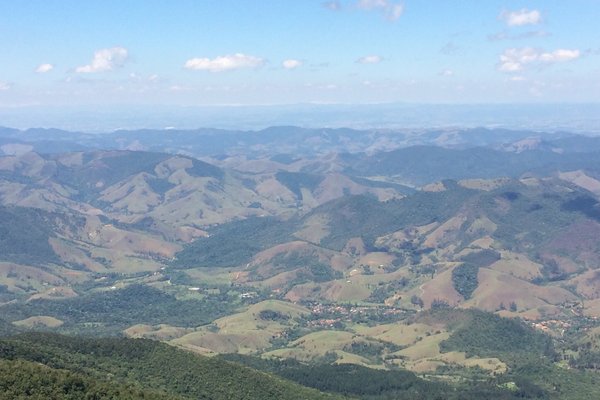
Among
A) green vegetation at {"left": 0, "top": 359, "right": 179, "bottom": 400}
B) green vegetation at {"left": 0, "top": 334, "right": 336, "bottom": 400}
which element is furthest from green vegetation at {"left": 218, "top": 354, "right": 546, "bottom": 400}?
green vegetation at {"left": 0, "top": 359, "right": 179, "bottom": 400}

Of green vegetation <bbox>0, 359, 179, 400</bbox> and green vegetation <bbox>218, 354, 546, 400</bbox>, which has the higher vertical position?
green vegetation <bbox>0, 359, 179, 400</bbox>

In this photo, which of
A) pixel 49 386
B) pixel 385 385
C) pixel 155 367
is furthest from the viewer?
pixel 385 385

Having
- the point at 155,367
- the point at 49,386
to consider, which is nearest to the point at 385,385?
the point at 155,367

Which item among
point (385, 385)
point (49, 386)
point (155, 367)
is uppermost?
point (49, 386)

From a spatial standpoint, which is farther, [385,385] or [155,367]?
[385,385]

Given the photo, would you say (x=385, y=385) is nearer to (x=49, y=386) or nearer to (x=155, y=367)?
(x=155, y=367)

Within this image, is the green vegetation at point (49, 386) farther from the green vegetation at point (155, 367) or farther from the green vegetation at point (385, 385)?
the green vegetation at point (385, 385)

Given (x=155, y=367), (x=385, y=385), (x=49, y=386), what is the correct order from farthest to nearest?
1. (x=385, y=385)
2. (x=155, y=367)
3. (x=49, y=386)

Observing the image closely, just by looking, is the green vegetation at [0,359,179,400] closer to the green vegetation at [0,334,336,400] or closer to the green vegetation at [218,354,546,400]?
the green vegetation at [0,334,336,400]
